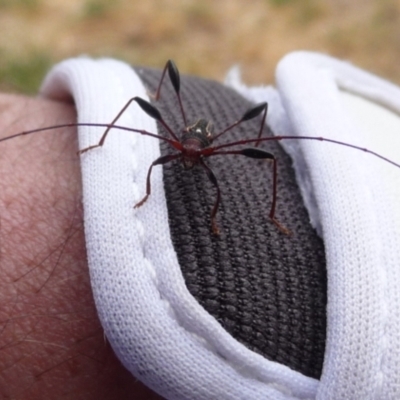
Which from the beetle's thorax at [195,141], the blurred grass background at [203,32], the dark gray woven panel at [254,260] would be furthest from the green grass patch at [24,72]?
the dark gray woven panel at [254,260]

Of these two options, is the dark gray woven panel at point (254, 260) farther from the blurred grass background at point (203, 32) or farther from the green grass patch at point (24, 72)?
the blurred grass background at point (203, 32)

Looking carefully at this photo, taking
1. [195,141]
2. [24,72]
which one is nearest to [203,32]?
[24,72]

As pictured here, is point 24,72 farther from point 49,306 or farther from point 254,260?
point 254,260

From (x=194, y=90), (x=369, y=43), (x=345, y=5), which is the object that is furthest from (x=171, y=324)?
(x=345, y=5)

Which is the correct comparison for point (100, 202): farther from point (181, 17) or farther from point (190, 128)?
point (181, 17)

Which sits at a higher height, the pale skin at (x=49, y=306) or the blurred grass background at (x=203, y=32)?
the blurred grass background at (x=203, y=32)
